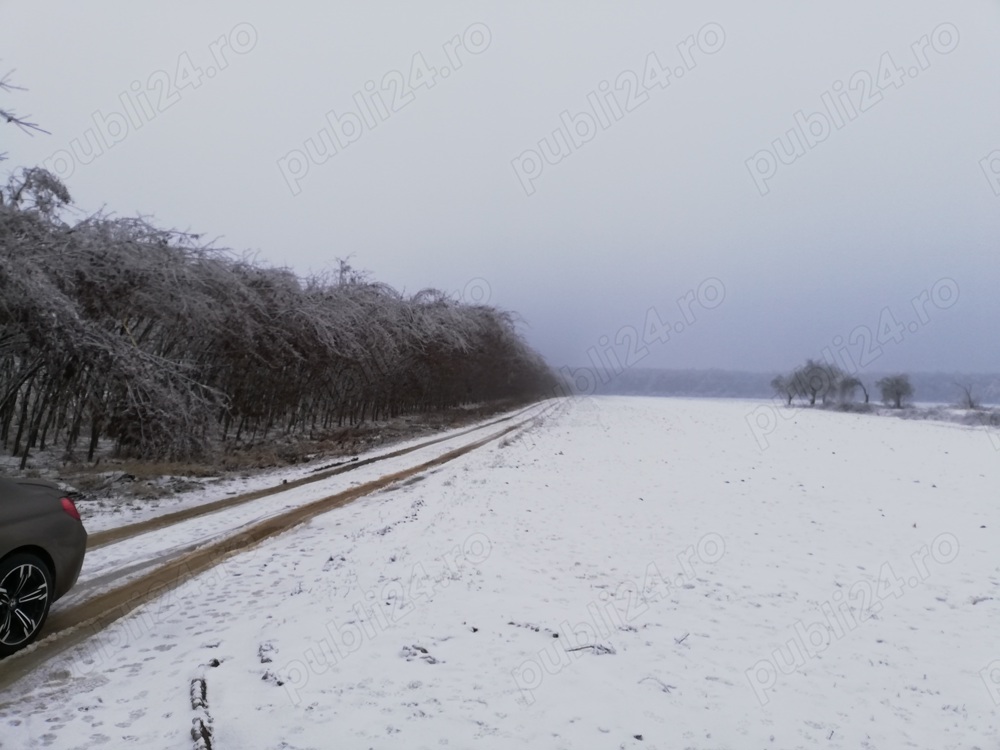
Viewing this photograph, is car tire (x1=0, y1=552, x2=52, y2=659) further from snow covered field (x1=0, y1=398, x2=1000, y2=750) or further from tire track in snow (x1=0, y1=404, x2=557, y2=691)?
snow covered field (x1=0, y1=398, x2=1000, y2=750)

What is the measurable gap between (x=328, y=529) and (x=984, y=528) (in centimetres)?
1047

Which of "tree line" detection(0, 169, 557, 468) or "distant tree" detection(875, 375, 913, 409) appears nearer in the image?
"tree line" detection(0, 169, 557, 468)

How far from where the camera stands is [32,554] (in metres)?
4.88

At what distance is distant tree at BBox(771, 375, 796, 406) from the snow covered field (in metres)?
83.1

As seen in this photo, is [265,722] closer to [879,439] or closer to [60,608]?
[60,608]

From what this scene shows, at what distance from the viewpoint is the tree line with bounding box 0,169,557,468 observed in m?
11.1

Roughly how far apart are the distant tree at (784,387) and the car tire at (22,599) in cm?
8951

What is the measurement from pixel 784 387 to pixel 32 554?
10031cm

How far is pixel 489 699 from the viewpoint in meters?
4.16

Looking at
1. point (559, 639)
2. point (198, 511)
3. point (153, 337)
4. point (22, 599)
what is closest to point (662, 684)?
point (559, 639)

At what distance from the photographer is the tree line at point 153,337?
439 inches

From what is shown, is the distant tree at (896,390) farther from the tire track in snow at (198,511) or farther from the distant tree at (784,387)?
the tire track in snow at (198,511)

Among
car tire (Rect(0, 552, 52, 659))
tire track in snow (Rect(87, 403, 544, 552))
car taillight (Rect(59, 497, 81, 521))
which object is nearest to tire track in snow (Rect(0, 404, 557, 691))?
car tire (Rect(0, 552, 52, 659))

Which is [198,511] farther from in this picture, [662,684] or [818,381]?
[818,381]
